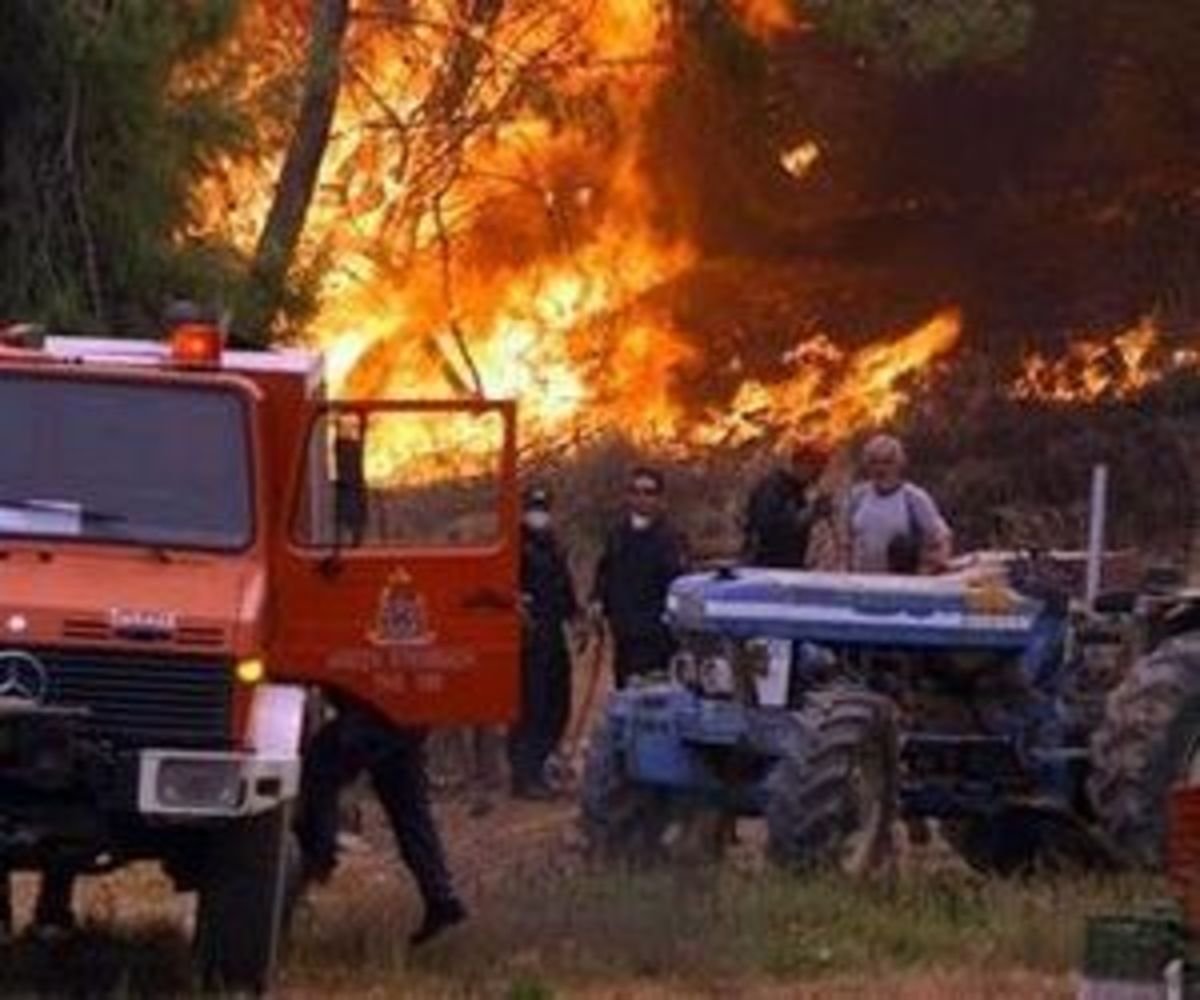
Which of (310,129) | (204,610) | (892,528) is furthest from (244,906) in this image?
(310,129)

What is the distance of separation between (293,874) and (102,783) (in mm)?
Result: 1610

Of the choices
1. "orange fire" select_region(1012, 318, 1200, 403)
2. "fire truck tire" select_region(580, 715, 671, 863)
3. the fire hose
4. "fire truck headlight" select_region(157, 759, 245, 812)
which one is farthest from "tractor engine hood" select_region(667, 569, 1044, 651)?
"orange fire" select_region(1012, 318, 1200, 403)

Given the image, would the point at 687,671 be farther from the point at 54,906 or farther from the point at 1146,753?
the point at 54,906

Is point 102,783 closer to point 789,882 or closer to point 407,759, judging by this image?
point 407,759

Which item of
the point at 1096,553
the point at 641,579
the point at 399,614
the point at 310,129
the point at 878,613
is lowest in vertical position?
the point at 399,614

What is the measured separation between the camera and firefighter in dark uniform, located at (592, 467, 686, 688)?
18.5 meters

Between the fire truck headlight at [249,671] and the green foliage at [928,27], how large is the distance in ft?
46.4

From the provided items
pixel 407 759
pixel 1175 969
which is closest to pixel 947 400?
pixel 407 759

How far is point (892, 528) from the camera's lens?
16188 mm

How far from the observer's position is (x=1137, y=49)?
31219 millimetres

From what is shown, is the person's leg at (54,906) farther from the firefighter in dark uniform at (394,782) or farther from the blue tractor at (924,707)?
the blue tractor at (924,707)

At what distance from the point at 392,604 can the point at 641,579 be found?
233 inches

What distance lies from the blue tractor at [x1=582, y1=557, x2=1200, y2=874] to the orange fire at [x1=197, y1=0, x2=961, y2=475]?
32.5 ft

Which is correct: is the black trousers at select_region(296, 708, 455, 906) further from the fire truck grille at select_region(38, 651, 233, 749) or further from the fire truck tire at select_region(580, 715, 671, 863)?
the fire truck tire at select_region(580, 715, 671, 863)
